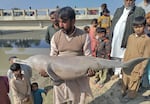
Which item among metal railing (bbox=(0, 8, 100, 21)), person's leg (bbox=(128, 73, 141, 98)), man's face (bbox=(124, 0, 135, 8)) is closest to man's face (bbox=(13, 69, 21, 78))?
person's leg (bbox=(128, 73, 141, 98))

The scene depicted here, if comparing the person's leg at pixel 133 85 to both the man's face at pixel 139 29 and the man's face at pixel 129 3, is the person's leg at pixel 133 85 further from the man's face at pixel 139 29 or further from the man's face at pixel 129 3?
the man's face at pixel 129 3

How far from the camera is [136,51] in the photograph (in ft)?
16.4

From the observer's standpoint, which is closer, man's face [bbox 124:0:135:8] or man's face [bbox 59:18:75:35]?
man's face [bbox 59:18:75:35]

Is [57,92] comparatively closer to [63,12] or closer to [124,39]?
[63,12]

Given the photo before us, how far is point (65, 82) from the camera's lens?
3725mm

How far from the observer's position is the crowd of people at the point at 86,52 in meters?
3.65

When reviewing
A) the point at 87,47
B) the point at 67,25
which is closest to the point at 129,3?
the point at 87,47

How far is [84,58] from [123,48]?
2.20m

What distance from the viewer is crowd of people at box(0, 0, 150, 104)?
365 centimetres

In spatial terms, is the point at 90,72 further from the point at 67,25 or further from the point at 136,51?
the point at 136,51

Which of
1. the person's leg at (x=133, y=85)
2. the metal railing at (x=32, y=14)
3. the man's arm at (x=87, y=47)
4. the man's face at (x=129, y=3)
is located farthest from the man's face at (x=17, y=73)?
the metal railing at (x=32, y=14)

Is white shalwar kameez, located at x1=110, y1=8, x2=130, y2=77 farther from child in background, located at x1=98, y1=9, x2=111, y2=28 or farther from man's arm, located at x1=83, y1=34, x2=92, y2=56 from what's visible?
child in background, located at x1=98, y1=9, x2=111, y2=28

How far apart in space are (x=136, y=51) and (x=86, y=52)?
5.08 ft

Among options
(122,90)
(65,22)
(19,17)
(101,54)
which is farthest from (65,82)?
(19,17)
